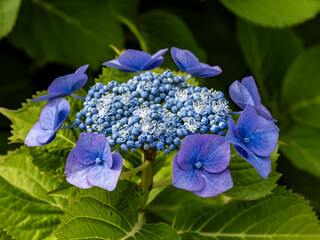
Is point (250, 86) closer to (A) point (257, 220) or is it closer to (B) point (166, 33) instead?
(A) point (257, 220)

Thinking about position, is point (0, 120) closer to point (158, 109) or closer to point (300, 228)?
point (158, 109)

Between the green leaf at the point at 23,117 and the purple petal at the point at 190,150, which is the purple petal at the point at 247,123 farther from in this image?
the green leaf at the point at 23,117

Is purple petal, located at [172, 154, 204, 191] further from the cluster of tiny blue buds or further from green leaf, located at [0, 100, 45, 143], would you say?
green leaf, located at [0, 100, 45, 143]

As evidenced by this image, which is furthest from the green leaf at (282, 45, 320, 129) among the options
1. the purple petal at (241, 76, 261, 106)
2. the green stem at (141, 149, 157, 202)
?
the green stem at (141, 149, 157, 202)

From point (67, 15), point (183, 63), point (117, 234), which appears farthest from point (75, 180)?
point (67, 15)

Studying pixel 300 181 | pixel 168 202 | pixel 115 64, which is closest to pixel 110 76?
pixel 115 64

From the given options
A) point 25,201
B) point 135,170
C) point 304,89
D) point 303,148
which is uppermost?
point 135,170
